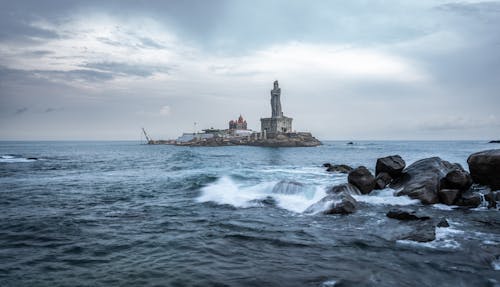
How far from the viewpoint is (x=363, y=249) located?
10086mm

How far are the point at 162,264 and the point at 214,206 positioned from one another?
859 cm

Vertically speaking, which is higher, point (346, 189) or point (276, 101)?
point (276, 101)

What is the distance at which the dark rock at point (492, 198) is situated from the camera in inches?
628

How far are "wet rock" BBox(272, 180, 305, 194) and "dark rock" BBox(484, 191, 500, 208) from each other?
9.69m

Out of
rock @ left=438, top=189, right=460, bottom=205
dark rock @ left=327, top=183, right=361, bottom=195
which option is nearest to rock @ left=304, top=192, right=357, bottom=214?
dark rock @ left=327, top=183, right=361, bottom=195

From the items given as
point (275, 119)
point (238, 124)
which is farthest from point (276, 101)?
point (238, 124)

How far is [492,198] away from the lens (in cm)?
1634

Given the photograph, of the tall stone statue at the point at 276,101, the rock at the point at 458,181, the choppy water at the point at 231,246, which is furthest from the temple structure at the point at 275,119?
the choppy water at the point at 231,246

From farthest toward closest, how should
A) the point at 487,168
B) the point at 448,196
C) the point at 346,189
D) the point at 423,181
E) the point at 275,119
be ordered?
the point at 275,119 → the point at 346,189 → the point at 487,168 → the point at 423,181 → the point at 448,196

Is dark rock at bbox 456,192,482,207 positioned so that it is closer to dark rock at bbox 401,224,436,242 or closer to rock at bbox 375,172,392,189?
rock at bbox 375,172,392,189

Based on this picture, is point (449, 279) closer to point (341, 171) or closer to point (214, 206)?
point (214, 206)

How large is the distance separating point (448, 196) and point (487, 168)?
14.3ft

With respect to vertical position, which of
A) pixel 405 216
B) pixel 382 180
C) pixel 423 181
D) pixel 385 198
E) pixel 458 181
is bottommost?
pixel 385 198

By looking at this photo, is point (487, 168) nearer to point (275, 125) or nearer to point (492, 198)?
point (492, 198)
